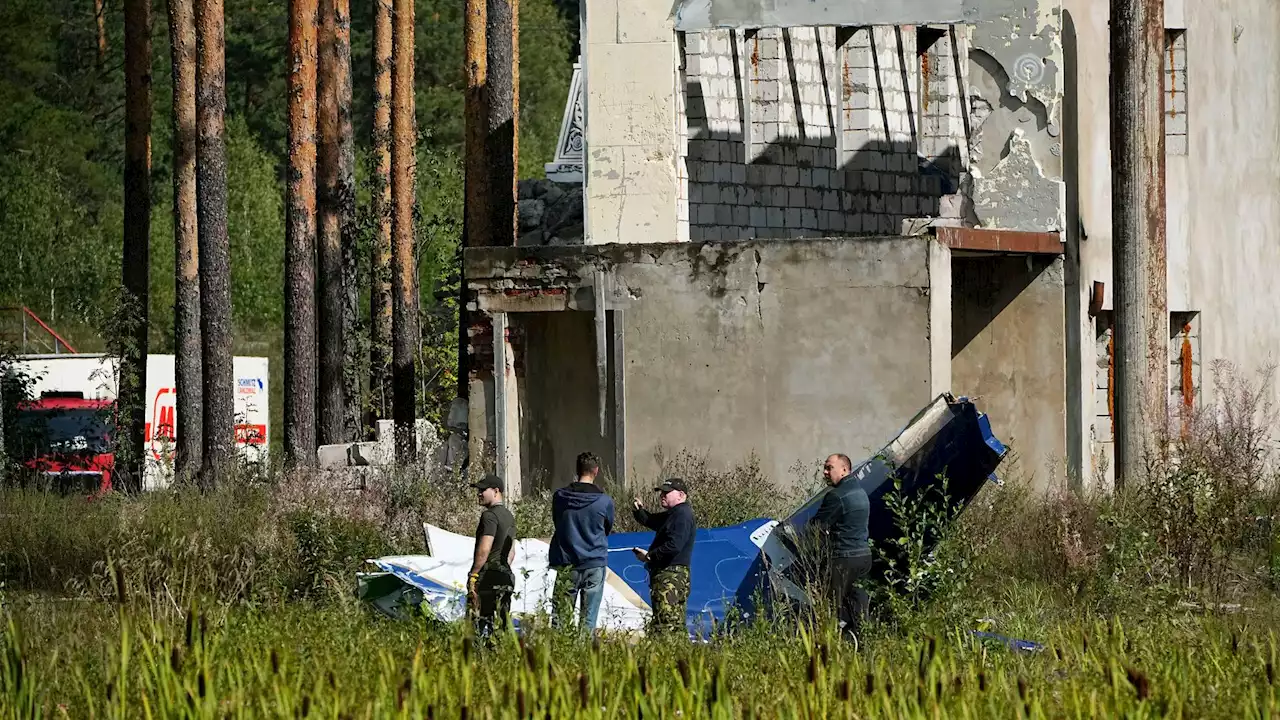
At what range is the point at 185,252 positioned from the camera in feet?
85.3

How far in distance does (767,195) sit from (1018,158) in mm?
3710

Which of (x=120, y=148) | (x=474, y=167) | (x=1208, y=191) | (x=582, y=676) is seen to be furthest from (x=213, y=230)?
Answer: (x=120, y=148)

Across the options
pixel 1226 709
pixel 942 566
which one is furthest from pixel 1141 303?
pixel 1226 709

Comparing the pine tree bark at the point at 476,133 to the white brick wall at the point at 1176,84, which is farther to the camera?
the pine tree bark at the point at 476,133

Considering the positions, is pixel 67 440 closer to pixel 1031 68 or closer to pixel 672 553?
pixel 1031 68

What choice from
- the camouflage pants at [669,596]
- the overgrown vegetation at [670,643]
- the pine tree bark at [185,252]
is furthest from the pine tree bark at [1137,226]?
the pine tree bark at [185,252]

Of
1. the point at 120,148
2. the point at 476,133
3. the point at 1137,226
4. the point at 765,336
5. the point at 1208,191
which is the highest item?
the point at 120,148

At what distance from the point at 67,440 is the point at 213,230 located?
6602 mm

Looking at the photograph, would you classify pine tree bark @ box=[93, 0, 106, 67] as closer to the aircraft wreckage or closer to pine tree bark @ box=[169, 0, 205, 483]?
pine tree bark @ box=[169, 0, 205, 483]

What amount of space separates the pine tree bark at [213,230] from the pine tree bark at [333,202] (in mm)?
3501

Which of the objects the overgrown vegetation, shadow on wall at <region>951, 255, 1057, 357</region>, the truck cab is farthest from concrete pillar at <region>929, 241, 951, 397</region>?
the truck cab

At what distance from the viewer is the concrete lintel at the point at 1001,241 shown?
17203 mm

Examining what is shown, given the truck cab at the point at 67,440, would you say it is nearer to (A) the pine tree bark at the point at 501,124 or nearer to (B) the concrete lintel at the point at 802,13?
(A) the pine tree bark at the point at 501,124

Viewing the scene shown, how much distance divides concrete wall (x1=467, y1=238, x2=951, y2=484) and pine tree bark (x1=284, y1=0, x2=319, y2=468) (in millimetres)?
6705
